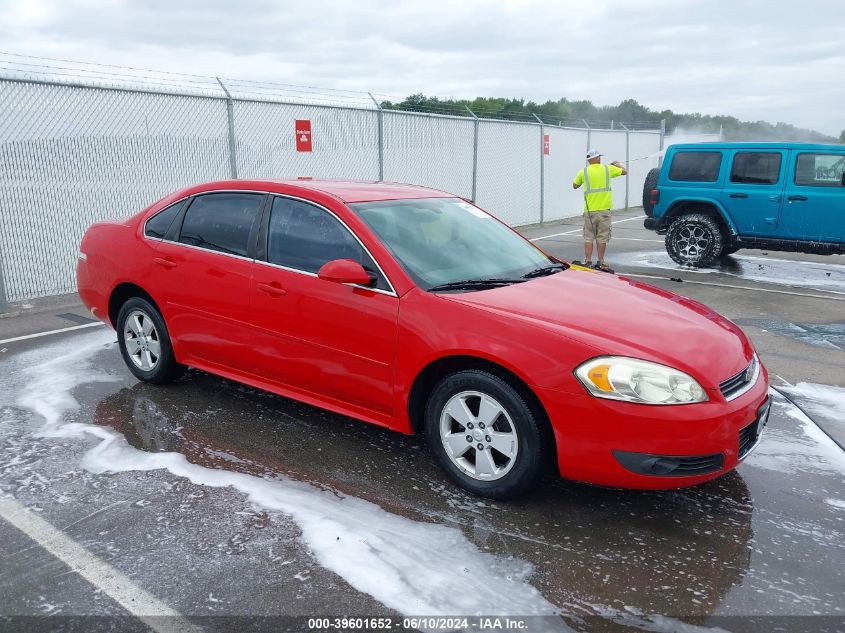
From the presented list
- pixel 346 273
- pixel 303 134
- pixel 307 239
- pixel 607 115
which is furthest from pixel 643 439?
pixel 607 115

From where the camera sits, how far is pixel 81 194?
883 cm

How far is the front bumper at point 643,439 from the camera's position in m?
3.14

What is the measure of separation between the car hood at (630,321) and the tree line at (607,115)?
987cm

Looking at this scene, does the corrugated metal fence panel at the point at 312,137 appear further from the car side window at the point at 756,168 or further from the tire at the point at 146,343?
the car side window at the point at 756,168

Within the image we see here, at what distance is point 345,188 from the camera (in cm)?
455

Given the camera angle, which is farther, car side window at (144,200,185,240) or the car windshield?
car side window at (144,200,185,240)

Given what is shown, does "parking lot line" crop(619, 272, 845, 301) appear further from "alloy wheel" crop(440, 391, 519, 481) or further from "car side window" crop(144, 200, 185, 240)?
"car side window" crop(144, 200, 185, 240)

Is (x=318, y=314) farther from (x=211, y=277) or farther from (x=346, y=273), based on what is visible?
(x=211, y=277)

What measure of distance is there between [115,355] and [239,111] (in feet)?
17.9

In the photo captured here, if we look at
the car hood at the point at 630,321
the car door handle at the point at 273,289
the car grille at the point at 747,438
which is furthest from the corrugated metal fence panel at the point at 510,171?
the car grille at the point at 747,438

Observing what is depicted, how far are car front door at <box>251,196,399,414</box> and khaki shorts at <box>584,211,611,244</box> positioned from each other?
24.6ft

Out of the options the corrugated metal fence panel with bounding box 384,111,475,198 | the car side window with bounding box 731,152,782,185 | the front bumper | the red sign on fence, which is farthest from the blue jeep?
the front bumper

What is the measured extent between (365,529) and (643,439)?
131cm

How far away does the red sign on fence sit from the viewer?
37.8ft
